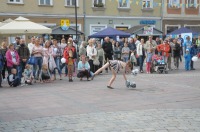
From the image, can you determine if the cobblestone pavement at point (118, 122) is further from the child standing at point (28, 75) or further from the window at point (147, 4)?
the window at point (147, 4)

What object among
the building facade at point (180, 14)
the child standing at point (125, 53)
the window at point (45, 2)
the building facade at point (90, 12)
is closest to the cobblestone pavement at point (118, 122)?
the child standing at point (125, 53)

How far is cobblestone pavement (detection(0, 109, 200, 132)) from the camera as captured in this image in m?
6.77

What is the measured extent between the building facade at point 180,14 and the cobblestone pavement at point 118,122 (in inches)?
1137

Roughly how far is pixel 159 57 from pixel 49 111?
10.3 metres

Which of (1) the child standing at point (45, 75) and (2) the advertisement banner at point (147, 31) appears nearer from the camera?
(1) the child standing at point (45, 75)

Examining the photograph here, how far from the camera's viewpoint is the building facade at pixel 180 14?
3606cm

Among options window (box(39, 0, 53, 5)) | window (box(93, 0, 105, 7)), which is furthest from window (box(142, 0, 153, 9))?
window (box(39, 0, 53, 5))

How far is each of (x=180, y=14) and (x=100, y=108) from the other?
98.5 ft

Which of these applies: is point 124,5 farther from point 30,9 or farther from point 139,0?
point 30,9

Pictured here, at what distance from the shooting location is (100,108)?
8789 millimetres

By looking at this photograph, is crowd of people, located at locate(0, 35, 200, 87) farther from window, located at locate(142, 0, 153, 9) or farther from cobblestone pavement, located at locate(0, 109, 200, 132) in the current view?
window, located at locate(142, 0, 153, 9)

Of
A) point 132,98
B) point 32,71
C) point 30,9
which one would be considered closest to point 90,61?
point 32,71

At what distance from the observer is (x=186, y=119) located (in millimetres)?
7523

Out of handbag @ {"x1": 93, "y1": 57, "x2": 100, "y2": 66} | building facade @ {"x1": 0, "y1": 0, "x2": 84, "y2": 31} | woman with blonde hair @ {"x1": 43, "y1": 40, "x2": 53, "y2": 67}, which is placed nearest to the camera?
woman with blonde hair @ {"x1": 43, "y1": 40, "x2": 53, "y2": 67}
